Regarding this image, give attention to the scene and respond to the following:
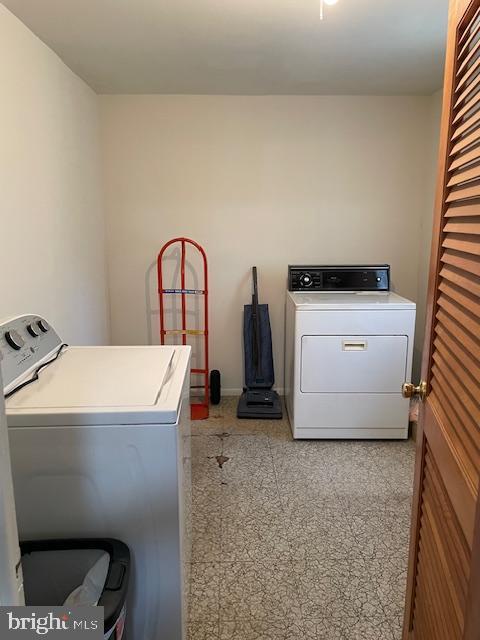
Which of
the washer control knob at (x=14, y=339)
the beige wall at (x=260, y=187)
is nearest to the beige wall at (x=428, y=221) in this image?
the beige wall at (x=260, y=187)

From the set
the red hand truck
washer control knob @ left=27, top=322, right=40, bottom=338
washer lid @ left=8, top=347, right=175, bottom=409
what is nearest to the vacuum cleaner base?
the red hand truck

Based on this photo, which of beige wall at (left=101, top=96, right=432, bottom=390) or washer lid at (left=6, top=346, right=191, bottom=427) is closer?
washer lid at (left=6, top=346, right=191, bottom=427)

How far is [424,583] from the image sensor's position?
118cm

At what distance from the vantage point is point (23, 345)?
5.28ft

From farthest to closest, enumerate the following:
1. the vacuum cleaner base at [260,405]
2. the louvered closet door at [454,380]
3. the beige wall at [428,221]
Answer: the vacuum cleaner base at [260,405] → the beige wall at [428,221] → the louvered closet door at [454,380]

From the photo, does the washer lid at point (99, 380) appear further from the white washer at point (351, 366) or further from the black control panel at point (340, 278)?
the black control panel at point (340, 278)

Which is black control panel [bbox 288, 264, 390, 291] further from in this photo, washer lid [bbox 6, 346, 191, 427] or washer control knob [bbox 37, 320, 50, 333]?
washer control knob [bbox 37, 320, 50, 333]

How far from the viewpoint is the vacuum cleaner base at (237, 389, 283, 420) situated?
3.43 metres

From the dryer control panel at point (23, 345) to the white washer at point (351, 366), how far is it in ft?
5.27

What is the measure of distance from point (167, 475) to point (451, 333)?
0.81m

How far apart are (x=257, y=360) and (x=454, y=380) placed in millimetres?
2696

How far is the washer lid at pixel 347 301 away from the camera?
2928mm

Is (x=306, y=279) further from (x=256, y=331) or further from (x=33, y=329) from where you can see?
(x=33, y=329)

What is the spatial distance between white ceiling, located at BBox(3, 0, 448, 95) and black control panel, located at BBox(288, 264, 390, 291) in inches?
49.5
